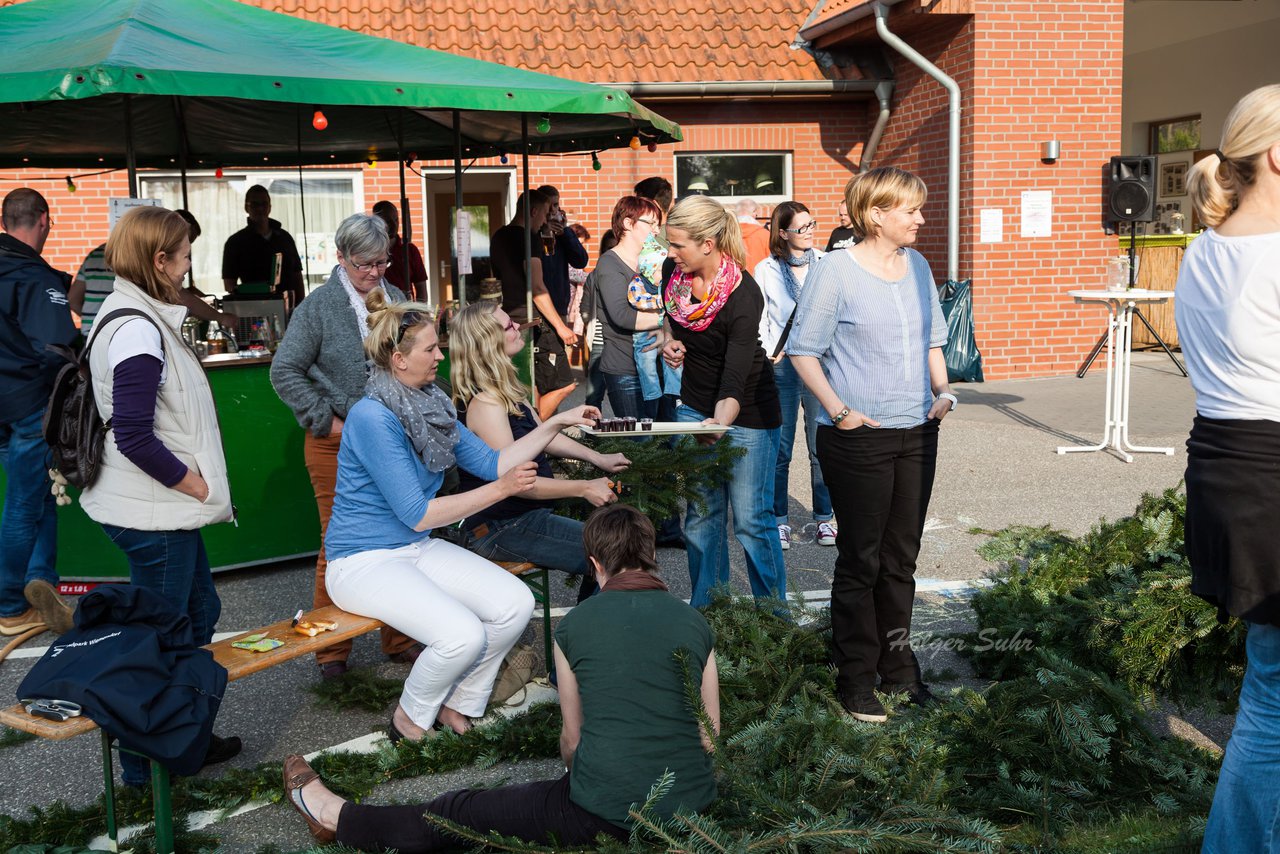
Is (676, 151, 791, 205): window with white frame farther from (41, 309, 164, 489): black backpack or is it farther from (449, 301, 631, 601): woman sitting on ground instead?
(41, 309, 164, 489): black backpack

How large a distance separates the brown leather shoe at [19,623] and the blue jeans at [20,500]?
3 cm

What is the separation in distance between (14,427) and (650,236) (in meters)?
3.56

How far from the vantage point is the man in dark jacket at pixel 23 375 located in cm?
561

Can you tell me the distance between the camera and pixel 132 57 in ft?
18.9

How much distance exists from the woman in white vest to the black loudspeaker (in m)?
11.1

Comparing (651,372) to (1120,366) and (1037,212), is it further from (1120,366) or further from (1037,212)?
(1037,212)

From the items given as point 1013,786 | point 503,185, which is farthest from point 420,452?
point 503,185

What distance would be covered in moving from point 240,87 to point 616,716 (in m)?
4.21

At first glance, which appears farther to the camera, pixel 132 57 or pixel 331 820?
pixel 132 57

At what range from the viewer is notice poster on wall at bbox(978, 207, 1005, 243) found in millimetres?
13023


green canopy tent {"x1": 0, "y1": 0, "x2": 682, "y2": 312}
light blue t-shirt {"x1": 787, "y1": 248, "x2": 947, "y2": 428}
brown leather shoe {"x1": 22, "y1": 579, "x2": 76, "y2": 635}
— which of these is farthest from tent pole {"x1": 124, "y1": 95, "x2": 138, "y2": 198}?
light blue t-shirt {"x1": 787, "y1": 248, "x2": 947, "y2": 428}

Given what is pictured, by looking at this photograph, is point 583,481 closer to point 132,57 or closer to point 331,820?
point 331,820

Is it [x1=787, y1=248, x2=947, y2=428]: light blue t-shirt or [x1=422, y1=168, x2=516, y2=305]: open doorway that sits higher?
[x1=422, y1=168, x2=516, y2=305]: open doorway

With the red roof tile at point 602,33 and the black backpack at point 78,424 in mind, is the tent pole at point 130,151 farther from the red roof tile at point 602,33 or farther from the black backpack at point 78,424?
the red roof tile at point 602,33
